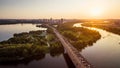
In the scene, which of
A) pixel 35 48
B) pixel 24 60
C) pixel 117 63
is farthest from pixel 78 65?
pixel 35 48

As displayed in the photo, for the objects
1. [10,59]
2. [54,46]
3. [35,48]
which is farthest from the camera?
[54,46]

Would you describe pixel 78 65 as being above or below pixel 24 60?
above

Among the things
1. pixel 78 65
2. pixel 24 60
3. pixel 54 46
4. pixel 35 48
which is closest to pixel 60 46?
pixel 54 46

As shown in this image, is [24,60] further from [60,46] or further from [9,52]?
[60,46]

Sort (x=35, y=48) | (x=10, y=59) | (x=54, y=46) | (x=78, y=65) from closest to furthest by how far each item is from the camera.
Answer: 1. (x=78, y=65)
2. (x=10, y=59)
3. (x=35, y=48)
4. (x=54, y=46)

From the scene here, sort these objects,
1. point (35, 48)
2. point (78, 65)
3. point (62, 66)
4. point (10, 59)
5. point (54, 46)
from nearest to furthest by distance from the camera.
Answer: point (78, 65)
point (62, 66)
point (10, 59)
point (35, 48)
point (54, 46)

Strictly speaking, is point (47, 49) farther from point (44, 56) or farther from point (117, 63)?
point (117, 63)

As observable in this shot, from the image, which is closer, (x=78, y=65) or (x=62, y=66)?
(x=78, y=65)

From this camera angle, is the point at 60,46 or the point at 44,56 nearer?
the point at 44,56

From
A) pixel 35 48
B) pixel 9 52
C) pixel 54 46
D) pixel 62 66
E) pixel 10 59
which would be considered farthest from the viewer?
pixel 54 46
